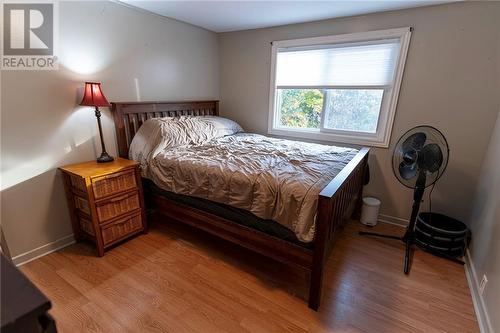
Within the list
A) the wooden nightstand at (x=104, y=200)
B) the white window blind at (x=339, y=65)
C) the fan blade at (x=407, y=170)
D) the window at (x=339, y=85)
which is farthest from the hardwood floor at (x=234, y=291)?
the white window blind at (x=339, y=65)

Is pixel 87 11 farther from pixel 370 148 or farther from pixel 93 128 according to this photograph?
pixel 370 148

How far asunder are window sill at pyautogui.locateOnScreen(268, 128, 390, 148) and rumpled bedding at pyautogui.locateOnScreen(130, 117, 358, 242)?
0.42m

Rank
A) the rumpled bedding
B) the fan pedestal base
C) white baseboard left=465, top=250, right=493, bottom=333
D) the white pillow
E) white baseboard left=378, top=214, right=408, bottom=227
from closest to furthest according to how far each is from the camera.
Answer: white baseboard left=465, top=250, right=493, bottom=333 < the rumpled bedding < the fan pedestal base < the white pillow < white baseboard left=378, top=214, right=408, bottom=227

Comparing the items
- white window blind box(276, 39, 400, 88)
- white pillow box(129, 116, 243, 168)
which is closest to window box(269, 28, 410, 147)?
white window blind box(276, 39, 400, 88)

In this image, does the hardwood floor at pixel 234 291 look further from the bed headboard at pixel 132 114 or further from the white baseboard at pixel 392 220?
the bed headboard at pixel 132 114

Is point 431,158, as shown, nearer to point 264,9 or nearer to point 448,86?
point 448,86

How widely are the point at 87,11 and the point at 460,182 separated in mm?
3811

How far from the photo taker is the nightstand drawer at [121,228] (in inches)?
82.6

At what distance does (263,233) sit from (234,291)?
18.3 inches

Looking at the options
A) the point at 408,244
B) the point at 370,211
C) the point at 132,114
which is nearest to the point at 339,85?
the point at 370,211

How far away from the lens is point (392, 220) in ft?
9.22

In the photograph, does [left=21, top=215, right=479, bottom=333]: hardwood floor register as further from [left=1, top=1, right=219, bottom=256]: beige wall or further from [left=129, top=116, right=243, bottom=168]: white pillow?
[left=129, top=116, right=243, bottom=168]: white pillow

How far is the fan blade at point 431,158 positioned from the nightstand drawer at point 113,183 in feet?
8.20

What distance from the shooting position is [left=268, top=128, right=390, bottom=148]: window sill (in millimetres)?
2773
